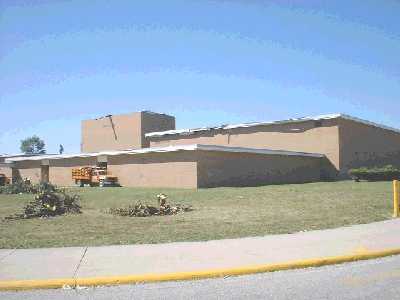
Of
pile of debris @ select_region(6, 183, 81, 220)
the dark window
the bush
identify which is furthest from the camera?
the dark window

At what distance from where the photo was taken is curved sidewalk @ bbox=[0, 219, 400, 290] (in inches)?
267

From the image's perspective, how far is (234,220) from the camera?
12.8 meters

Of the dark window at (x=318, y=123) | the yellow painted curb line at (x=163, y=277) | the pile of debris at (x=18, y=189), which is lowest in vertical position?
the pile of debris at (x=18, y=189)

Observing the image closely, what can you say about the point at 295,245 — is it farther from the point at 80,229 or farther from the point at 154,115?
the point at 154,115

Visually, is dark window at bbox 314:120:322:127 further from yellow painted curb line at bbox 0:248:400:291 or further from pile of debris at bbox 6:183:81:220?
yellow painted curb line at bbox 0:248:400:291

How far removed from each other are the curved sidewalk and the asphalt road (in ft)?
0.77

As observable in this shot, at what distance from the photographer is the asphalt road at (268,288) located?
596 centimetres

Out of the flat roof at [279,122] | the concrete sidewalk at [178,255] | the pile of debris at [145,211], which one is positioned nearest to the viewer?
the concrete sidewalk at [178,255]

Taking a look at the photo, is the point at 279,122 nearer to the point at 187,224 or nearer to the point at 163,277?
the point at 187,224

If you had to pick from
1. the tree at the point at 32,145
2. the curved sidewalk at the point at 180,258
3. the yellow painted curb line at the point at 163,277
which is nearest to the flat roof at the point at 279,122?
the curved sidewalk at the point at 180,258

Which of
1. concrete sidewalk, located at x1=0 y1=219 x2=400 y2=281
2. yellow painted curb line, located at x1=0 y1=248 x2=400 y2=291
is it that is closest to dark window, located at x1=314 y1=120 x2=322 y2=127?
concrete sidewalk, located at x1=0 y1=219 x2=400 y2=281

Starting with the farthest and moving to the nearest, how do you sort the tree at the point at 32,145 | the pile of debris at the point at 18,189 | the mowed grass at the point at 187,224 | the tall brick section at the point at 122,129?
the tree at the point at 32,145, the tall brick section at the point at 122,129, the pile of debris at the point at 18,189, the mowed grass at the point at 187,224

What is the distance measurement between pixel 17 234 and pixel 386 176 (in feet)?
105

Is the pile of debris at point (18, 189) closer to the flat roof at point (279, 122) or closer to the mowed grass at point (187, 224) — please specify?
the mowed grass at point (187, 224)
